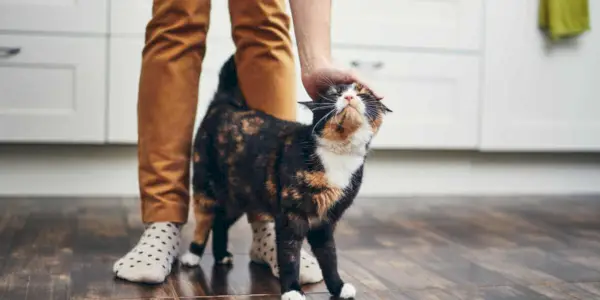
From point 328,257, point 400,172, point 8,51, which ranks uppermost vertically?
point 8,51

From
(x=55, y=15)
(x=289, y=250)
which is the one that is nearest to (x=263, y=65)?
(x=289, y=250)

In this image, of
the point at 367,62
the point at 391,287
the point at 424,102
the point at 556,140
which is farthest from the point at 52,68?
the point at 556,140

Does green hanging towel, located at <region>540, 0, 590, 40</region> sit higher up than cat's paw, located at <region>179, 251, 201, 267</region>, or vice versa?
green hanging towel, located at <region>540, 0, 590, 40</region>

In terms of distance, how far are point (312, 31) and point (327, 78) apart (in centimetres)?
11

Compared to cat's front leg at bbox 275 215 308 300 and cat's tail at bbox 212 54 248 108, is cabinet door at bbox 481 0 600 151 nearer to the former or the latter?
cat's tail at bbox 212 54 248 108

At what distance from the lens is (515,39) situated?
2678mm

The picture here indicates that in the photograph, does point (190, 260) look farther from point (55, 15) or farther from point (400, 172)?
point (400, 172)

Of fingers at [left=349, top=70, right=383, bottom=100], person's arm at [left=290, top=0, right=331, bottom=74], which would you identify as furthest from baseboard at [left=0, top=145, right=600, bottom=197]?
fingers at [left=349, top=70, right=383, bottom=100]

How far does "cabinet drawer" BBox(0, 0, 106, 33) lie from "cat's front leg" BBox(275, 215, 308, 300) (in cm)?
126

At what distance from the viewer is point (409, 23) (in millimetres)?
2572

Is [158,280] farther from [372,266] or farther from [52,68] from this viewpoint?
[52,68]

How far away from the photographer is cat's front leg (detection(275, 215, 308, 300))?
1.25 metres

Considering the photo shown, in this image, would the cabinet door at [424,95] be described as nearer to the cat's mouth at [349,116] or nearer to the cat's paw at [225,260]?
the cat's paw at [225,260]

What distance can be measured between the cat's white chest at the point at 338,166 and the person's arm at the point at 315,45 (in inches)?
3.6
